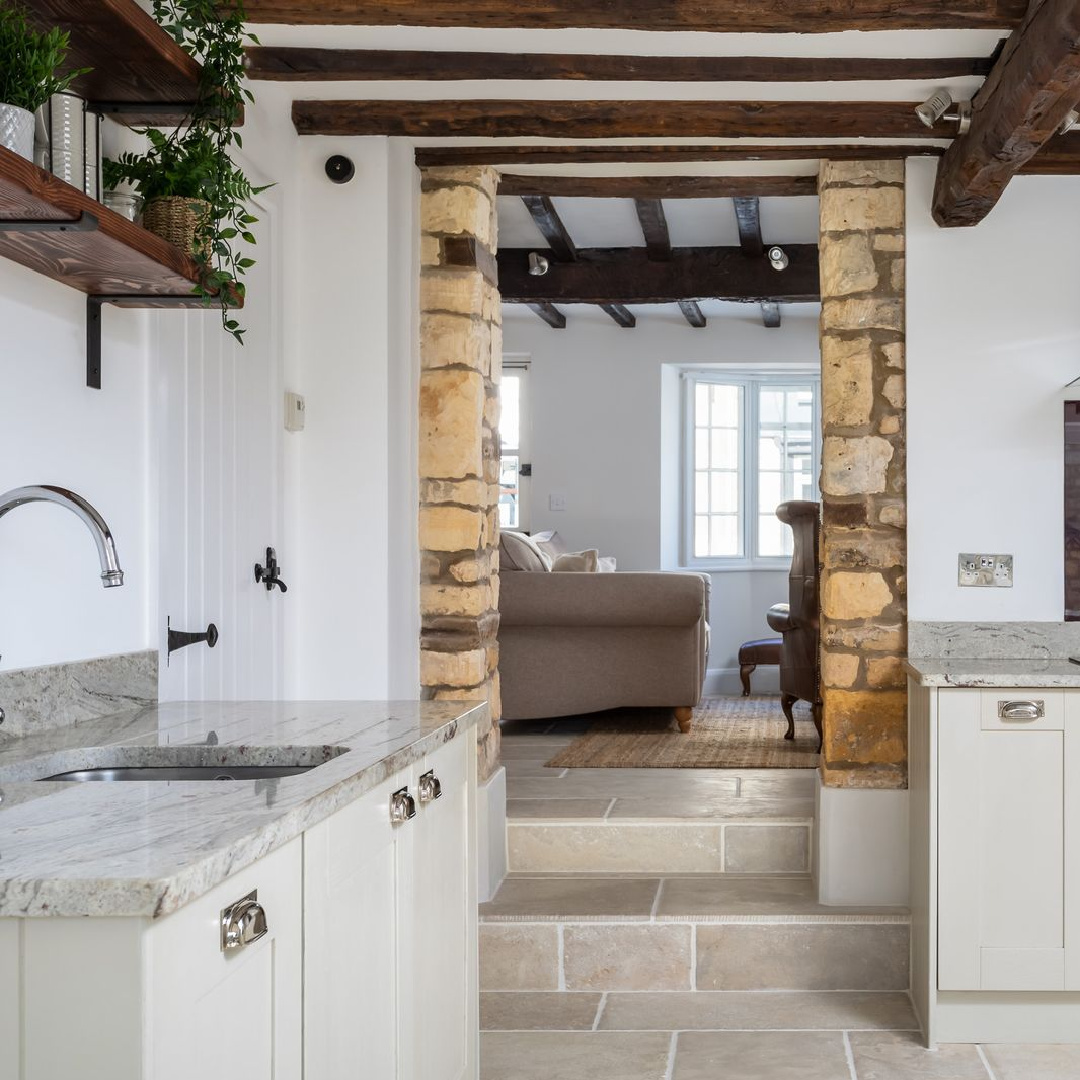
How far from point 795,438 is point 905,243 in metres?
4.93

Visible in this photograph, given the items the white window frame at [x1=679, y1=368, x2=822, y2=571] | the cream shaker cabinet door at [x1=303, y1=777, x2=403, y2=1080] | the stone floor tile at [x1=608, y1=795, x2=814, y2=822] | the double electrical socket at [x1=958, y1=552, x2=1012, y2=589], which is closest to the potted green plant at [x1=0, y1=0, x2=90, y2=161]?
the cream shaker cabinet door at [x1=303, y1=777, x2=403, y2=1080]

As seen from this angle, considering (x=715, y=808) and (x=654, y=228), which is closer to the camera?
(x=715, y=808)

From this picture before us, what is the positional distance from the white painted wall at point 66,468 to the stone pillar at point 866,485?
6.85 ft

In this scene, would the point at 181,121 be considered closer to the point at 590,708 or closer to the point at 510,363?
the point at 590,708

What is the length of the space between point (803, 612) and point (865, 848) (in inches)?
69.6

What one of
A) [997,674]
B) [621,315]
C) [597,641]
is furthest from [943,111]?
[621,315]

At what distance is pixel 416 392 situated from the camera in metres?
3.82

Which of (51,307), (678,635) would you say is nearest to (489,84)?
(51,307)

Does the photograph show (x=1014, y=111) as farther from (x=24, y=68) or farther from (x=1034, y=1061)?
(x=1034, y=1061)

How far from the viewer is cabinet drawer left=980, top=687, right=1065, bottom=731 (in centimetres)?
328

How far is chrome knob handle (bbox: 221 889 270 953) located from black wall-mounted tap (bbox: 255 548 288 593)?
201cm

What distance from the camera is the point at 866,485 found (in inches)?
150

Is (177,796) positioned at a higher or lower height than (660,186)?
lower

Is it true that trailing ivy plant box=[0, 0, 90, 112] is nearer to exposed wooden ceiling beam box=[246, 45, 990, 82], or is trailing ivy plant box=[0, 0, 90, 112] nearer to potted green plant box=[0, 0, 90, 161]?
potted green plant box=[0, 0, 90, 161]
